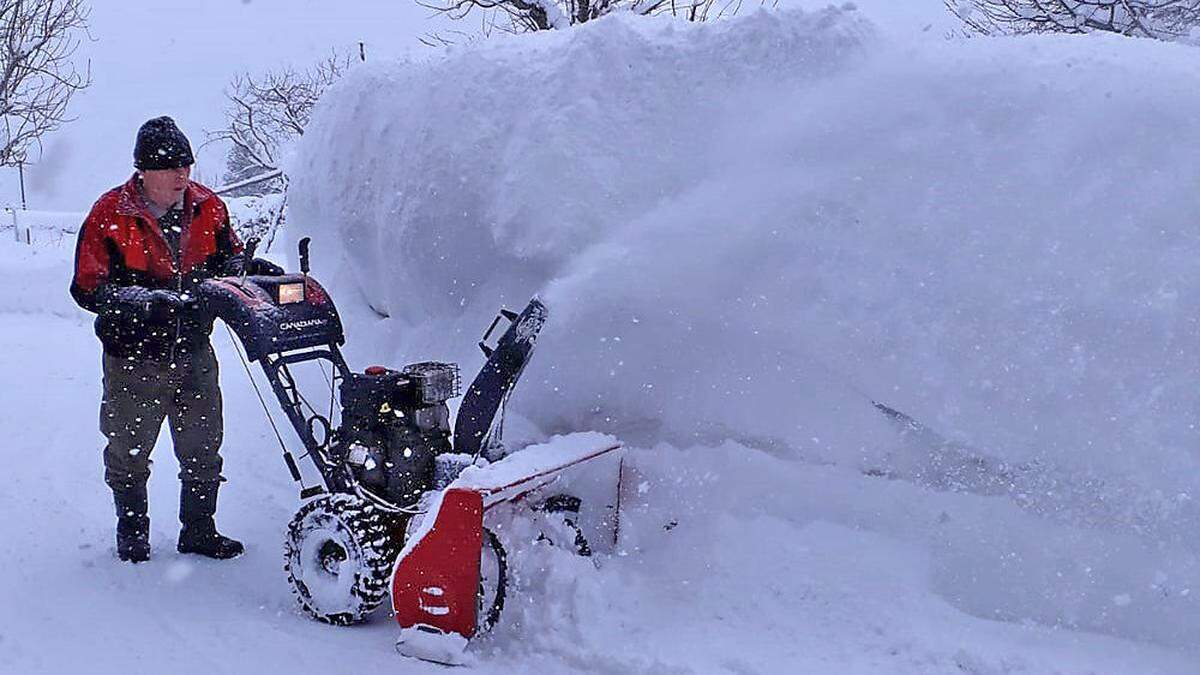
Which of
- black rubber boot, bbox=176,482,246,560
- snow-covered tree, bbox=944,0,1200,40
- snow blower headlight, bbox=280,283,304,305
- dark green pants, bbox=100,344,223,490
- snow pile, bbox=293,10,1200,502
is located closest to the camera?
snow pile, bbox=293,10,1200,502

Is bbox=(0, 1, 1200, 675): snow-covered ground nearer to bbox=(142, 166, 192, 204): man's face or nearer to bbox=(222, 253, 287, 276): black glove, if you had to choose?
bbox=(222, 253, 287, 276): black glove

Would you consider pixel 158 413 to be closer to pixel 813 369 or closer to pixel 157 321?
pixel 157 321

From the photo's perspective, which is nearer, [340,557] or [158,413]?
[340,557]

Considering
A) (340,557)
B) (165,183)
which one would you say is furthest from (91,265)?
(340,557)

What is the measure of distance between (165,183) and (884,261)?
116 inches

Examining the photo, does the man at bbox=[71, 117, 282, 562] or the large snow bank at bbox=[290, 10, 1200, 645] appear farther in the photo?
the man at bbox=[71, 117, 282, 562]

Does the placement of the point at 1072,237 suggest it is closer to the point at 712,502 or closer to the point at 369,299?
the point at 712,502

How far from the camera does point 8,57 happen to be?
63.1 ft

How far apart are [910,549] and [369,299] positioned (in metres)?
3.89

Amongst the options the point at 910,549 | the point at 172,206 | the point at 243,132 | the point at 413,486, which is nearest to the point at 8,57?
the point at 243,132

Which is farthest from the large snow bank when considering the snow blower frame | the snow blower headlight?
the snow blower headlight

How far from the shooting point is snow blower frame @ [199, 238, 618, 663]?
3346mm

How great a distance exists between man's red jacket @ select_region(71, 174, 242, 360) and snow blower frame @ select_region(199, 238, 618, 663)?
0.39 m

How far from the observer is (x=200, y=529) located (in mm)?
4410
